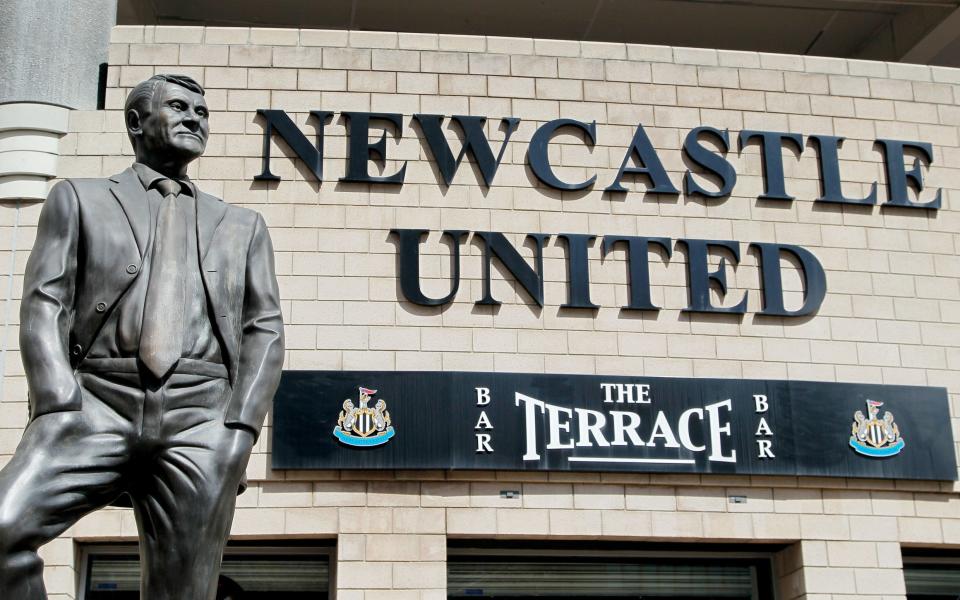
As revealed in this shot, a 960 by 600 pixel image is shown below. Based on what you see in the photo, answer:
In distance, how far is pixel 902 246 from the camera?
1461 centimetres

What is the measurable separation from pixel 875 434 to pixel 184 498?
9.39 metres

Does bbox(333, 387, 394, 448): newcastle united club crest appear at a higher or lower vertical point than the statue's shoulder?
higher

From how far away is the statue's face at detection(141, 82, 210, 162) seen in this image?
248 inches

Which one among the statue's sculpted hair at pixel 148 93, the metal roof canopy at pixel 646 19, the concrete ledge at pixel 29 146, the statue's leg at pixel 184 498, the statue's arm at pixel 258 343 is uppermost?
the metal roof canopy at pixel 646 19

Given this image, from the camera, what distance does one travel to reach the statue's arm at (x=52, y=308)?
5629 millimetres

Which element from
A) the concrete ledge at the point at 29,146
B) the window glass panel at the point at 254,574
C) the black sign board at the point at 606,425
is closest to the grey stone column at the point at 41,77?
the concrete ledge at the point at 29,146

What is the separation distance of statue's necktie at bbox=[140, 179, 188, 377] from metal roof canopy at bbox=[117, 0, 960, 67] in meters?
13.4

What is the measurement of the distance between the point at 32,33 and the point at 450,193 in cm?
443

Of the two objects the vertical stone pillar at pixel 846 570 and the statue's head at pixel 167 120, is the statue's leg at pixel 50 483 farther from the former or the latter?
the vertical stone pillar at pixel 846 570

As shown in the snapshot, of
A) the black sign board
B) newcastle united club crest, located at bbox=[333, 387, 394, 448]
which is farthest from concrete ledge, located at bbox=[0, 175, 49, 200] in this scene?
newcastle united club crest, located at bbox=[333, 387, 394, 448]

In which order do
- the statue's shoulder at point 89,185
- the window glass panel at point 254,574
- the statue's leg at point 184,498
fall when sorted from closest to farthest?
the statue's leg at point 184,498 < the statue's shoulder at point 89,185 < the window glass panel at point 254,574

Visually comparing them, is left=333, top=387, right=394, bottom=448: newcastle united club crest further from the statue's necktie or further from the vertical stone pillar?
the statue's necktie

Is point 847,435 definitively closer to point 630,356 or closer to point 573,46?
point 630,356

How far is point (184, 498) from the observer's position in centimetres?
571
